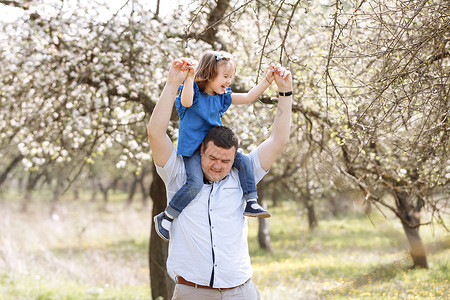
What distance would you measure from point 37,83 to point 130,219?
16.5m

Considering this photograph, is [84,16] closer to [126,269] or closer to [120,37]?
[120,37]

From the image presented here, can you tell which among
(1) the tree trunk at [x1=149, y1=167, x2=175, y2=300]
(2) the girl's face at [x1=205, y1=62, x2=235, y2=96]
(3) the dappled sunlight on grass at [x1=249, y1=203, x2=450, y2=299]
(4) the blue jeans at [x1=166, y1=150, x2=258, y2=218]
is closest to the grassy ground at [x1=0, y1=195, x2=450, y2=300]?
(3) the dappled sunlight on grass at [x1=249, y1=203, x2=450, y2=299]

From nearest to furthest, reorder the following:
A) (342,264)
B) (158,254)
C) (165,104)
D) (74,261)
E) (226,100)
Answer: (165,104) < (226,100) < (158,254) < (342,264) < (74,261)

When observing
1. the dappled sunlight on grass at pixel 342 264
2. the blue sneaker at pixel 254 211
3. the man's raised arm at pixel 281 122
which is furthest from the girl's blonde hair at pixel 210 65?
the dappled sunlight on grass at pixel 342 264

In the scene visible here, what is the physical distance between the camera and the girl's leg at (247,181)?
2.97m

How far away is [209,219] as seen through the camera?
287cm

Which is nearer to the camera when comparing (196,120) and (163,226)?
(163,226)

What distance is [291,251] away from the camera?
15.5 meters

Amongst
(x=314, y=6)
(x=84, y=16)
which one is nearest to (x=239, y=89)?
(x=314, y=6)

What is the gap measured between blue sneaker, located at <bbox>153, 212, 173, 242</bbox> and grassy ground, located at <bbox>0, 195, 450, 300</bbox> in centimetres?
105

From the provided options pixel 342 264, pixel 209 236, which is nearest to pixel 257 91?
pixel 209 236

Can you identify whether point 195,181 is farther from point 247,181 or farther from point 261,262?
point 261,262

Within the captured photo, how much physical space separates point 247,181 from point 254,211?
19cm

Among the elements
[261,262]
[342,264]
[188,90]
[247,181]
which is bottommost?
[261,262]
